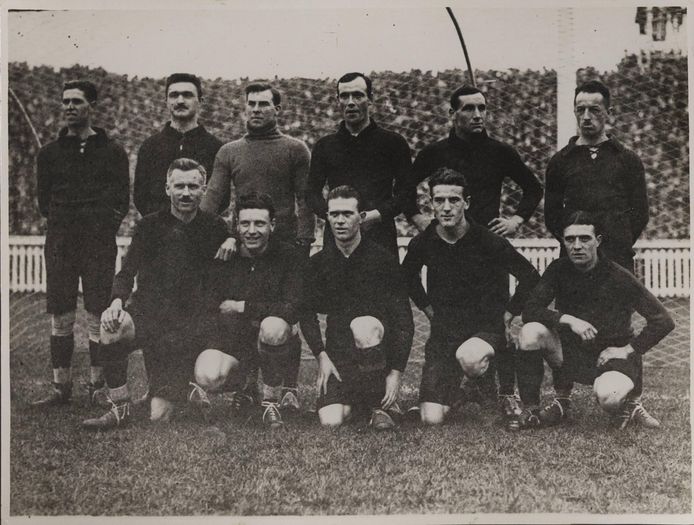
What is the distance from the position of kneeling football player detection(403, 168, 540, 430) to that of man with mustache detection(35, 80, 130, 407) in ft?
6.03

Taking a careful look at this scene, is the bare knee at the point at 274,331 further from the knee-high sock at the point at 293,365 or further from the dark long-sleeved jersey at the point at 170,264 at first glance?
the dark long-sleeved jersey at the point at 170,264

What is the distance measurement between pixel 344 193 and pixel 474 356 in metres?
1.24

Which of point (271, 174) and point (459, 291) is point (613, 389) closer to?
point (459, 291)

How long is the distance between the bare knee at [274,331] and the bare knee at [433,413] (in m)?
0.92

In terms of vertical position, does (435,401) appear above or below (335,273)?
below

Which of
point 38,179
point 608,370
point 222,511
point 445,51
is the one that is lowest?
point 222,511

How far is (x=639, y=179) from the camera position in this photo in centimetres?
432

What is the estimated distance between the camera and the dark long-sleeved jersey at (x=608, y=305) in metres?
4.22

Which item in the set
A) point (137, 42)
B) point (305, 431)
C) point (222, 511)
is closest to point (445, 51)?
point (137, 42)

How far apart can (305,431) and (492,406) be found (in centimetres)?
114

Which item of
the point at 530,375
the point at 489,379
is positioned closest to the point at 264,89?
the point at 489,379

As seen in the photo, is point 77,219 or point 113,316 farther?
point 77,219

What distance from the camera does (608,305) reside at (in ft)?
13.9

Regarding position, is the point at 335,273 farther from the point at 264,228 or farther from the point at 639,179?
the point at 639,179
